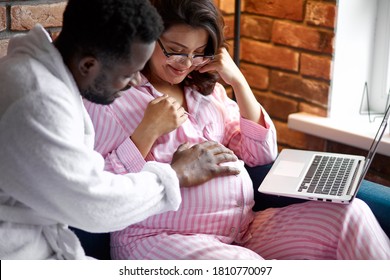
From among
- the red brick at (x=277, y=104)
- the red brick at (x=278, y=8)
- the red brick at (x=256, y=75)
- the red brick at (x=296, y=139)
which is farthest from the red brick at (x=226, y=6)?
the red brick at (x=296, y=139)

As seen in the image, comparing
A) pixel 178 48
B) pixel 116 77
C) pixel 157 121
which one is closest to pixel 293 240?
pixel 157 121

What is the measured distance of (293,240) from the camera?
5.36ft

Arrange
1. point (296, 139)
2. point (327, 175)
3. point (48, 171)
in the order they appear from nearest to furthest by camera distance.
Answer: point (48, 171) < point (327, 175) < point (296, 139)

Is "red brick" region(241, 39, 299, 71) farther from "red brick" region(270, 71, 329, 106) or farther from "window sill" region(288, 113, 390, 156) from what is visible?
"window sill" region(288, 113, 390, 156)

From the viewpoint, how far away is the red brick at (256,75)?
2.50 m

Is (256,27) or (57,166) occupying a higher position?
(57,166)

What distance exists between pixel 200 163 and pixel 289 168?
0.30 metres

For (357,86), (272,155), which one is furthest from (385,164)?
(272,155)

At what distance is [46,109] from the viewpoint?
111 cm

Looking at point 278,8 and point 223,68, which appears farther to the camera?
point 278,8

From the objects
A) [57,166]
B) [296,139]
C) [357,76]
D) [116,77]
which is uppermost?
[116,77]

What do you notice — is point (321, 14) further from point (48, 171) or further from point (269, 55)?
point (48, 171)

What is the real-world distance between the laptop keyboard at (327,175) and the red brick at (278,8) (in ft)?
2.29

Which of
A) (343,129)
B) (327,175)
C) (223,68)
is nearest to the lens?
(327,175)
